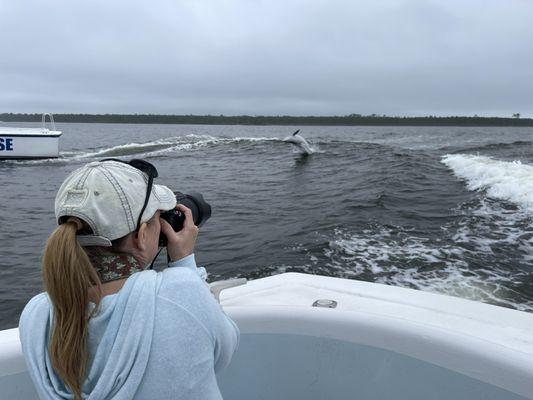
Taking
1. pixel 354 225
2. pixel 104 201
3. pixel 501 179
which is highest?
pixel 104 201

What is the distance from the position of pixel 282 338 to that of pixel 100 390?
49.0 inches

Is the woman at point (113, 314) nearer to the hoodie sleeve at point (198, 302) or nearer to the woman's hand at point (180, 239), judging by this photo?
the hoodie sleeve at point (198, 302)

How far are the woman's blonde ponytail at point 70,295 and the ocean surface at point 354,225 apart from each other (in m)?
4.94

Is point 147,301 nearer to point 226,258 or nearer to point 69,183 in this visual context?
point 69,183

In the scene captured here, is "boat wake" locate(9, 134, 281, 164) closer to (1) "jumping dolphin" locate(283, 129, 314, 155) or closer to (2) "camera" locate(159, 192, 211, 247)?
(1) "jumping dolphin" locate(283, 129, 314, 155)

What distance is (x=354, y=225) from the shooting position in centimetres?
850

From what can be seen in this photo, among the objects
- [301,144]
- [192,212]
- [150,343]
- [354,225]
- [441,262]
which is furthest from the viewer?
[301,144]

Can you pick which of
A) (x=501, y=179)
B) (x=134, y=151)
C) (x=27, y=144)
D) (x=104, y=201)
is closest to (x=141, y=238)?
(x=104, y=201)

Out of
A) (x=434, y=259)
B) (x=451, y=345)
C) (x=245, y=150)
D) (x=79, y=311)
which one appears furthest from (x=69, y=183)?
(x=245, y=150)

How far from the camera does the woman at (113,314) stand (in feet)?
3.37

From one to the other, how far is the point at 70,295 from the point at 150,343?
0.69ft

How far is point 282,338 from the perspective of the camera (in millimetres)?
2166

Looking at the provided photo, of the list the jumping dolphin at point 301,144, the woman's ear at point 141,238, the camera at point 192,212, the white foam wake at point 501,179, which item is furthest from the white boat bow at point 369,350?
the jumping dolphin at point 301,144

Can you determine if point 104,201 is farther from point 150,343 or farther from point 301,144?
point 301,144
